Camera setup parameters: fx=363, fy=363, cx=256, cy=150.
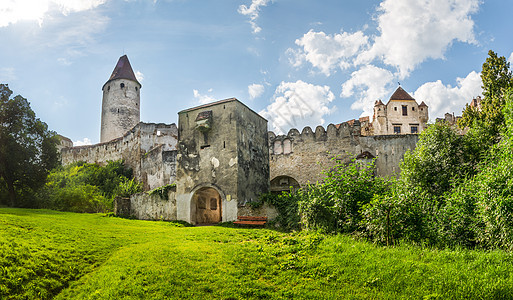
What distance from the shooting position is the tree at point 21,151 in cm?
2159

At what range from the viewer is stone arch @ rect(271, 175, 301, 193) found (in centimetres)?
2731

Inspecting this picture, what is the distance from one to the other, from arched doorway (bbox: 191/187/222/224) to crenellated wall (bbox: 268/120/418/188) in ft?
24.7

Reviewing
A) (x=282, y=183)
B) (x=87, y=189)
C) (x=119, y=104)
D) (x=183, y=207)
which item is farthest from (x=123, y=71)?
(x=183, y=207)

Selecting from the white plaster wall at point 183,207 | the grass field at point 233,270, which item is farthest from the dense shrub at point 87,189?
the grass field at point 233,270

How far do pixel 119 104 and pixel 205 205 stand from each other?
107 ft

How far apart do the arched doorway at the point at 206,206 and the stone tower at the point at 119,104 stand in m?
29.9

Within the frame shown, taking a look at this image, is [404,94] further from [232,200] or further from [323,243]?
[323,243]

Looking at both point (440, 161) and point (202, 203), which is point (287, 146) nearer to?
point (202, 203)

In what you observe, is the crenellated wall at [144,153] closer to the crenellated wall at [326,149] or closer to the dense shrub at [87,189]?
the dense shrub at [87,189]

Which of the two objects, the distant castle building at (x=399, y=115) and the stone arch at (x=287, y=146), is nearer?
the stone arch at (x=287, y=146)

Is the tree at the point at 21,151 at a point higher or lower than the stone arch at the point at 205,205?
higher

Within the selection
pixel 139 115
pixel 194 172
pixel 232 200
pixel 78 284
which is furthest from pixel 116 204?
pixel 139 115

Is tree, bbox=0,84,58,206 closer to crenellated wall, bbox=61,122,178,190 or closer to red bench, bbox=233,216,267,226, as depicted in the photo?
crenellated wall, bbox=61,122,178,190

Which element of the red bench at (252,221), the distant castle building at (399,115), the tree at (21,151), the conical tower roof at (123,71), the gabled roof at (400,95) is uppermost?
the conical tower roof at (123,71)
